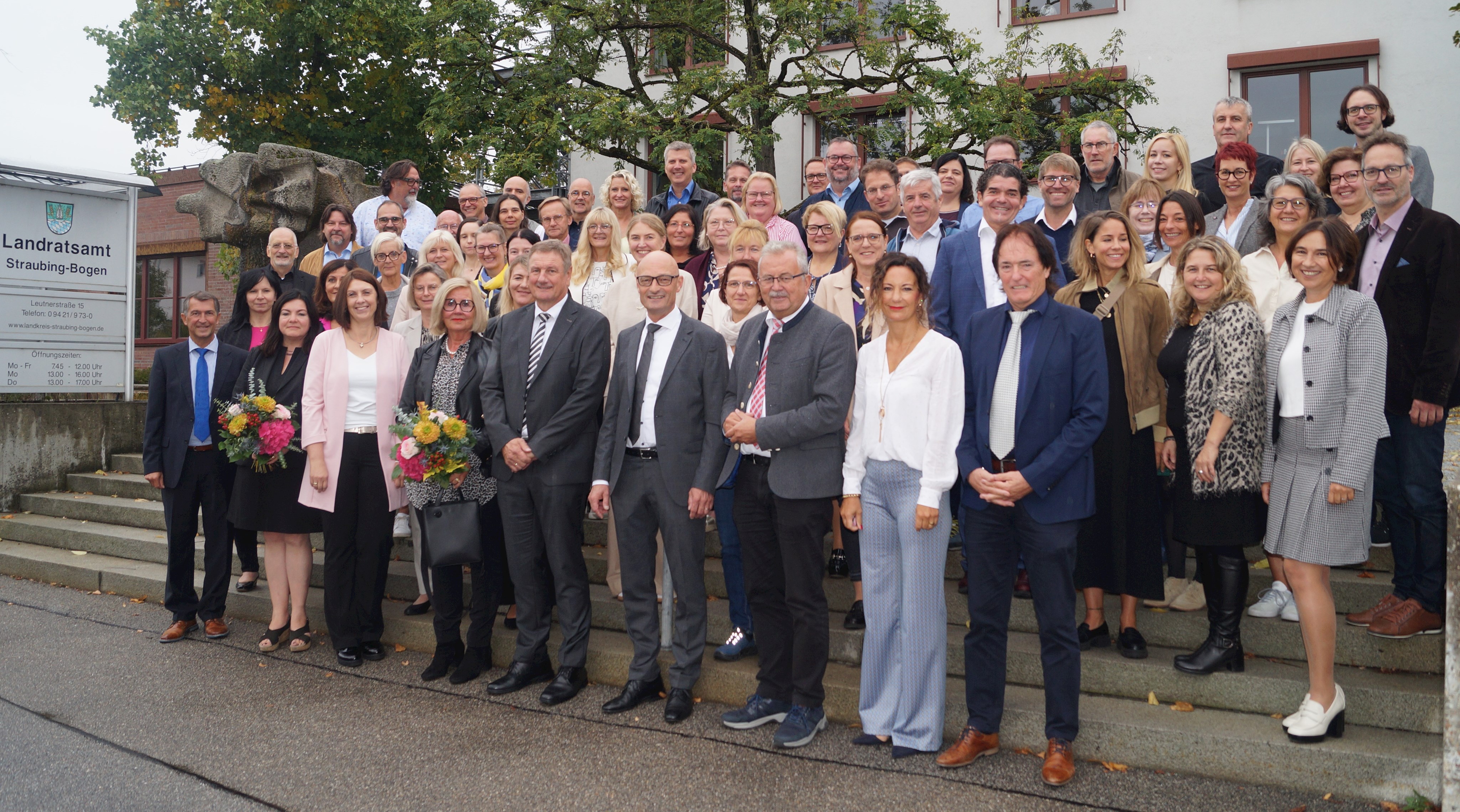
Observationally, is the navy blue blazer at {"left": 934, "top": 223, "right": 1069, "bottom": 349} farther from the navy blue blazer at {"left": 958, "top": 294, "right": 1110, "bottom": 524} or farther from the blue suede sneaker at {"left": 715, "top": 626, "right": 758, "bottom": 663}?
the blue suede sneaker at {"left": 715, "top": 626, "right": 758, "bottom": 663}

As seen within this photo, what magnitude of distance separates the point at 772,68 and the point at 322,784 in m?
15.7

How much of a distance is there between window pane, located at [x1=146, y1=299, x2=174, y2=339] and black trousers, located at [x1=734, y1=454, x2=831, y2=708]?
26.4m

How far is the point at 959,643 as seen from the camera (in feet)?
16.4

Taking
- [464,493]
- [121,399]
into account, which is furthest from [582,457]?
[121,399]

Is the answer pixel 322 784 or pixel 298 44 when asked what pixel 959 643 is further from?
pixel 298 44

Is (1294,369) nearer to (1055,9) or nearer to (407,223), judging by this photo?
(407,223)

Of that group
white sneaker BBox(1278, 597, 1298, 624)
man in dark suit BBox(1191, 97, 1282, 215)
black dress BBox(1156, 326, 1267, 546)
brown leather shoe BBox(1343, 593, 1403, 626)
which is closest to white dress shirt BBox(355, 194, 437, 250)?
man in dark suit BBox(1191, 97, 1282, 215)

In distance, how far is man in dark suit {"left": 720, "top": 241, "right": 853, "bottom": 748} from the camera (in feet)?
14.9

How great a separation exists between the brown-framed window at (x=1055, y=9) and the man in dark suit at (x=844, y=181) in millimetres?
10235

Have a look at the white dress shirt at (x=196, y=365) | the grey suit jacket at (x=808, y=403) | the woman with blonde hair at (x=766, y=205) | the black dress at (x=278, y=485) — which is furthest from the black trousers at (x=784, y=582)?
the white dress shirt at (x=196, y=365)

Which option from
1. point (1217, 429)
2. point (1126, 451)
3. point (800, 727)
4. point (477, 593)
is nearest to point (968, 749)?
point (800, 727)

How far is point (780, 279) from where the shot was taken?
467 cm

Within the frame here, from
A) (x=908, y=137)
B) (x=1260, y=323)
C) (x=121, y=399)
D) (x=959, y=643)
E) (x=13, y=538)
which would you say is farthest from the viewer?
(x=908, y=137)

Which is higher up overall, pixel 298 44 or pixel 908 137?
pixel 298 44
